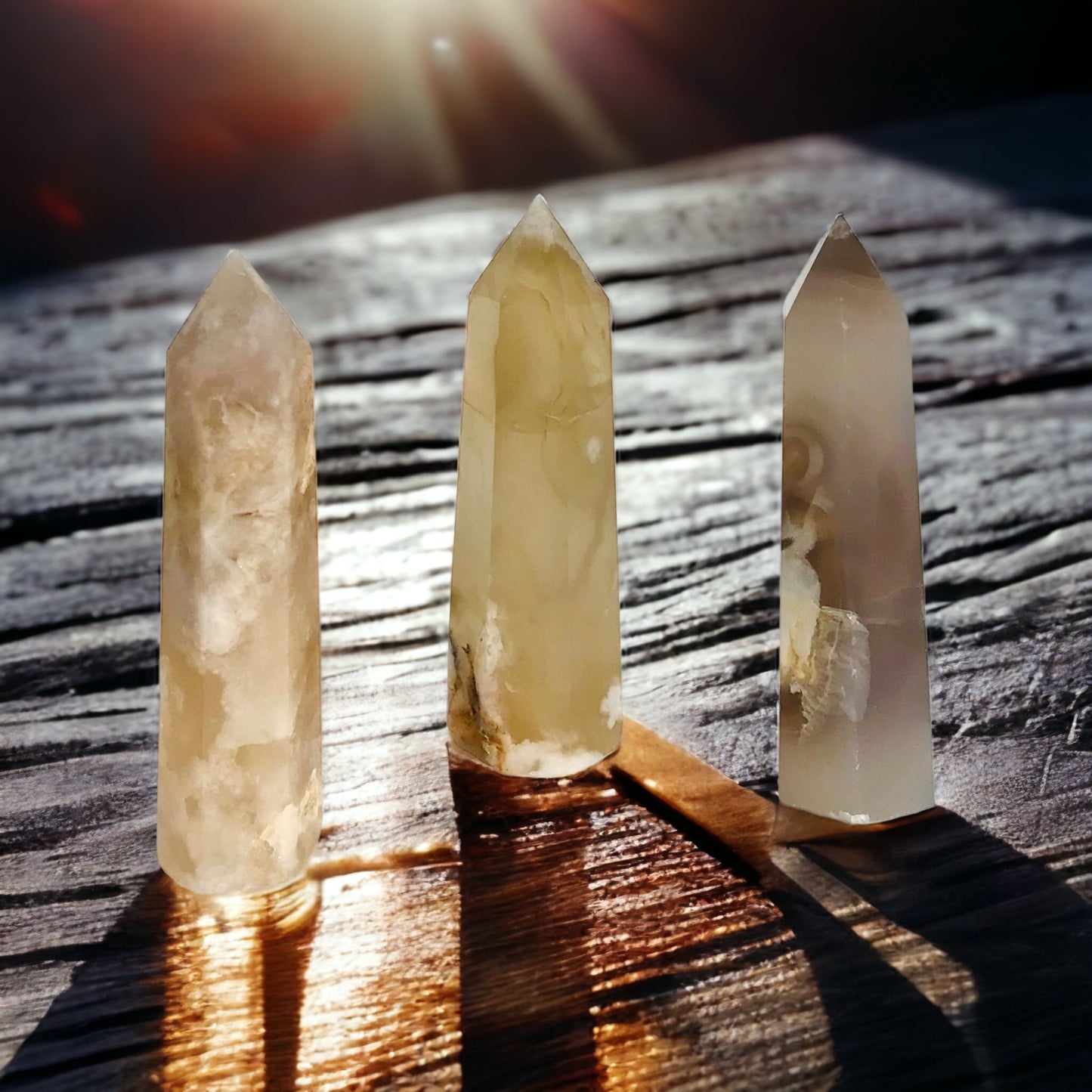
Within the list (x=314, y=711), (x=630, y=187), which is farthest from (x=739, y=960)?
(x=630, y=187)

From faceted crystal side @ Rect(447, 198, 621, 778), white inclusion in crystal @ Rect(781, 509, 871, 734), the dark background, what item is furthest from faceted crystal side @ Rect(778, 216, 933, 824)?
the dark background

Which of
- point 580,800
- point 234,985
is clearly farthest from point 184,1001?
point 580,800

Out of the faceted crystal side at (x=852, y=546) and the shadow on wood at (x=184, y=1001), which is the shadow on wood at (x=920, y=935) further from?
the shadow on wood at (x=184, y=1001)

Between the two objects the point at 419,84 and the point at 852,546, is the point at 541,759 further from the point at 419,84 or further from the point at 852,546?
the point at 419,84

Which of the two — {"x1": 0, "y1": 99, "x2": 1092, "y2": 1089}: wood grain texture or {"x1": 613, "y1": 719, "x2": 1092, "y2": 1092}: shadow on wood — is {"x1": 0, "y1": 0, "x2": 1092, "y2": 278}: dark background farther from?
{"x1": 613, "y1": 719, "x2": 1092, "y2": 1092}: shadow on wood

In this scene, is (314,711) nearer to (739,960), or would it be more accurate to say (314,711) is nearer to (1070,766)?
(739,960)

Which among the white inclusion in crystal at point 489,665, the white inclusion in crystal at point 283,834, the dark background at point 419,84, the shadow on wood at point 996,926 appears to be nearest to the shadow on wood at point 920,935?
the shadow on wood at point 996,926
